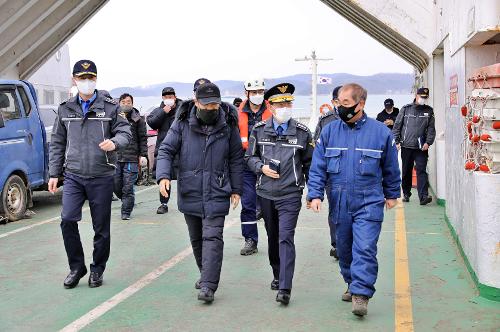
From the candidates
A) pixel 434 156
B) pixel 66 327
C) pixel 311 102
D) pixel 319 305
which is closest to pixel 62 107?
pixel 66 327

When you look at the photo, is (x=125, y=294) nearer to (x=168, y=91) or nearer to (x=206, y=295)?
(x=206, y=295)

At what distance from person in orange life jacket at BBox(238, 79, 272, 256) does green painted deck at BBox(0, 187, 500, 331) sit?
1.23 ft

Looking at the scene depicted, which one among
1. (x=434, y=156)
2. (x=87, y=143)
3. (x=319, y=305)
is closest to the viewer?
(x=319, y=305)

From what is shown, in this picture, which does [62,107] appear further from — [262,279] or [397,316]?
[397,316]

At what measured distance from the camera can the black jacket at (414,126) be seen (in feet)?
35.8

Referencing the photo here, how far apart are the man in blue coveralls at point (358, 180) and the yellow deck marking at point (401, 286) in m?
0.30

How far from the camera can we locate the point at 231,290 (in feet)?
19.5

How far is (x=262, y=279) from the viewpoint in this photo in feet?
20.7

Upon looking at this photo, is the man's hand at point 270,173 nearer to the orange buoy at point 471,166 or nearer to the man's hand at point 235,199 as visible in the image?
the man's hand at point 235,199

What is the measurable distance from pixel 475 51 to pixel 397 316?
2997 millimetres

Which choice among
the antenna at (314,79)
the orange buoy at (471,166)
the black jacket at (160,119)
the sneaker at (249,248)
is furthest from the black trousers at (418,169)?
the antenna at (314,79)

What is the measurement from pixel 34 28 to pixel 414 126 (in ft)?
27.6

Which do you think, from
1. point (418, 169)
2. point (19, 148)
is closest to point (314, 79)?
point (418, 169)

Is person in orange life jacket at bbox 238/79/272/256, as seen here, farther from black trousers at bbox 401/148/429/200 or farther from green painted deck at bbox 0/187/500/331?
black trousers at bbox 401/148/429/200
